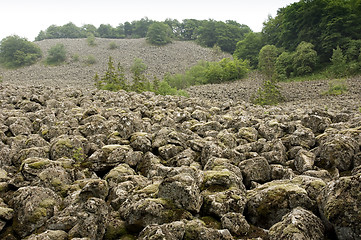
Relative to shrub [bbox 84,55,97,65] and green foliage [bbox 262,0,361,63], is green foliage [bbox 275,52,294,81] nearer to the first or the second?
green foliage [bbox 262,0,361,63]

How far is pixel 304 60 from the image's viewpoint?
36.8 m

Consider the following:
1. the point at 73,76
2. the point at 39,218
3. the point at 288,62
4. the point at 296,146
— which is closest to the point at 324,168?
the point at 296,146

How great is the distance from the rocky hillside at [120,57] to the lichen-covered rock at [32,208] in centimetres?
4911

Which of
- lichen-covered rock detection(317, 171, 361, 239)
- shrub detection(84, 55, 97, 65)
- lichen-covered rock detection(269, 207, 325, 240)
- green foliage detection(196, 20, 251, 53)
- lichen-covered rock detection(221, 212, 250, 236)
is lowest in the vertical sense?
lichen-covered rock detection(221, 212, 250, 236)

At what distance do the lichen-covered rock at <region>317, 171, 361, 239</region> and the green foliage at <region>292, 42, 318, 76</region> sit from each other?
3788 centimetres

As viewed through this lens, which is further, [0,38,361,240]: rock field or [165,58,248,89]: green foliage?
[165,58,248,89]: green foliage

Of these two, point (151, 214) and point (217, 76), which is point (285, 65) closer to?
point (217, 76)

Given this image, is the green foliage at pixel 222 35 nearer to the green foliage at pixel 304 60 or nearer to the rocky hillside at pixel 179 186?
the green foliage at pixel 304 60

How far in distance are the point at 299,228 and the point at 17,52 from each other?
74.3 m

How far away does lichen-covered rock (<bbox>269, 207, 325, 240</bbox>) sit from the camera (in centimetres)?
308

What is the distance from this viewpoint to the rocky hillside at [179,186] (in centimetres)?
344

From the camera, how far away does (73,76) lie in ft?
172

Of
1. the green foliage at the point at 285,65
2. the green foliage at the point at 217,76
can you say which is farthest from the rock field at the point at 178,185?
the green foliage at the point at 285,65

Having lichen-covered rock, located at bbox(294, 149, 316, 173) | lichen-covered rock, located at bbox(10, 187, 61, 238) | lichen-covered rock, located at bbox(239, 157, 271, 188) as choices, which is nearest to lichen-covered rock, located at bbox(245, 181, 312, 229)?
lichen-covered rock, located at bbox(239, 157, 271, 188)
